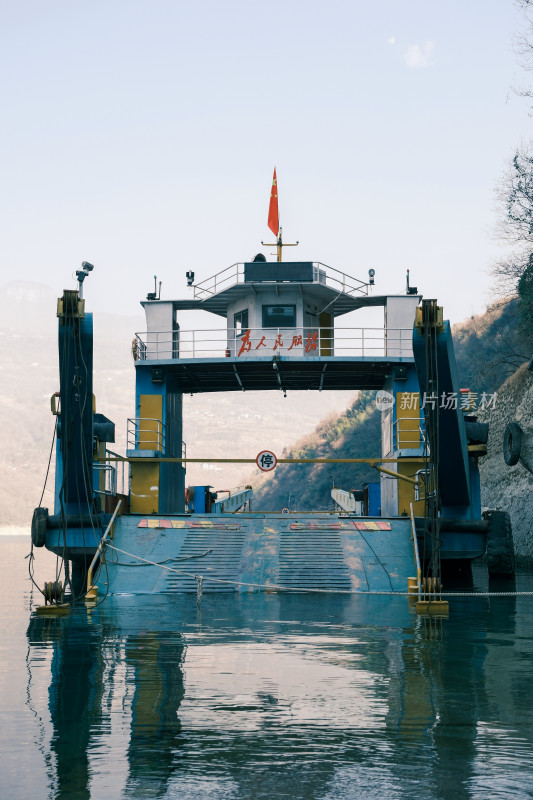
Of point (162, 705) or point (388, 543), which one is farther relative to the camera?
point (388, 543)

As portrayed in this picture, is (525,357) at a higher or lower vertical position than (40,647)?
higher

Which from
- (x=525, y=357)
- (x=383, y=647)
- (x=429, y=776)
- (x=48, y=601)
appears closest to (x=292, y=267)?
(x=48, y=601)

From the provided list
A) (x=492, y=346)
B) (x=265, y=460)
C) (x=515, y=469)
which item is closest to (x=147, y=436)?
(x=265, y=460)

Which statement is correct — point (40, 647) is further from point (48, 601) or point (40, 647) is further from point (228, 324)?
point (228, 324)

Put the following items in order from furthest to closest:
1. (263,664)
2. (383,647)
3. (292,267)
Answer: (292,267)
(383,647)
(263,664)

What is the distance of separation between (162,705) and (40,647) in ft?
15.5

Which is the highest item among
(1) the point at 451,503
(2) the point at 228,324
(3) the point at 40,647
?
(2) the point at 228,324

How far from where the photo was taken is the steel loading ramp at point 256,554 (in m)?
18.9

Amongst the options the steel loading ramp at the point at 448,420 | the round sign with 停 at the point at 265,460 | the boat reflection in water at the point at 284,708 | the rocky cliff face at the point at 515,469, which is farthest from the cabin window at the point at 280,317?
the rocky cliff face at the point at 515,469

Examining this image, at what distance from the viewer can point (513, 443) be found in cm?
3525

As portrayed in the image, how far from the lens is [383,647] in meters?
11.9

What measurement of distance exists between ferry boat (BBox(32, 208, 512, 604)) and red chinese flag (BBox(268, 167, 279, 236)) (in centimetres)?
132

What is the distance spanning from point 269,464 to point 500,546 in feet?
22.3

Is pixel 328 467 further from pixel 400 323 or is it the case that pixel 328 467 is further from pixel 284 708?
pixel 284 708
